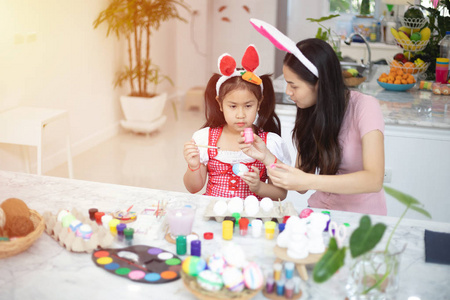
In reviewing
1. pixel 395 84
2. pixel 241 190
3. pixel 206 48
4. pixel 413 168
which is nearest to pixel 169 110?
pixel 206 48

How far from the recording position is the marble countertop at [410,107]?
2635 mm

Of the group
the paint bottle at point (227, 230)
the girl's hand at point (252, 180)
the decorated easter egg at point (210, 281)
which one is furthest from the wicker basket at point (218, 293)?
the girl's hand at point (252, 180)

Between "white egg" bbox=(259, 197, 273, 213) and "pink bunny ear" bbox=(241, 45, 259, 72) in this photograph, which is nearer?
"white egg" bbox=(259, 197, 273, 213)

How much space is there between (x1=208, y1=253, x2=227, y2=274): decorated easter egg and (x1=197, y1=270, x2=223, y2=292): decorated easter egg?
0.7 inches

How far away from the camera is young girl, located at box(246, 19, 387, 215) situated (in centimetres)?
164

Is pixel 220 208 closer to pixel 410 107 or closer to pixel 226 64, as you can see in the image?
pixel 226 64

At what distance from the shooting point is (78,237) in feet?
4.37

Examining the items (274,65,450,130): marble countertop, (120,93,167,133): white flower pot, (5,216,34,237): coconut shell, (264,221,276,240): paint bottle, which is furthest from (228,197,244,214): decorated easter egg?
(120,93,167,133): white flower pot

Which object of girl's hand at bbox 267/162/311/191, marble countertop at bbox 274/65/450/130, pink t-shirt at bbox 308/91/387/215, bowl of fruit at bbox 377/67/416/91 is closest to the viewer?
girl's hand at bbox 267/162/311/191

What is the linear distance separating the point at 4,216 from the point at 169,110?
4.89 meters

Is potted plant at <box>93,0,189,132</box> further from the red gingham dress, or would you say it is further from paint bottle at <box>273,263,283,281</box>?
paint bottle at <box>273,263,283,281</box>

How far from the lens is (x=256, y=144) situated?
72.9 inches

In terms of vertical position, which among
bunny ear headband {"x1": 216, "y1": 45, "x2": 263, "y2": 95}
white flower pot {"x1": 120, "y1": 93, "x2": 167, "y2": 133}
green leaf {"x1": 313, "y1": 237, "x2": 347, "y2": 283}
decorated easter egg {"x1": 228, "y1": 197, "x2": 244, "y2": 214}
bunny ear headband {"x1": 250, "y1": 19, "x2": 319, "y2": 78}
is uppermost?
bunny ear headband {"x1": 250, "y1": 19, "x2": 319, "y2": 78}

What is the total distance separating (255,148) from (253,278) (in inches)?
31.3
